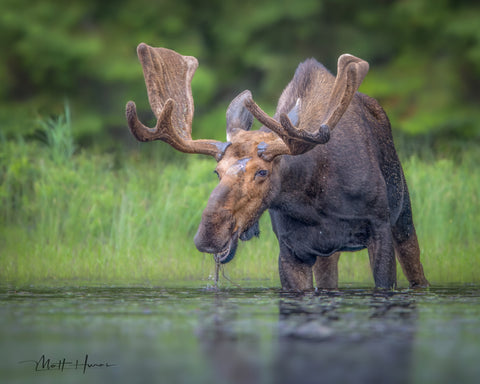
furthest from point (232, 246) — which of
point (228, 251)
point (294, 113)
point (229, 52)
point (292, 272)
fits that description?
point (229, 52)

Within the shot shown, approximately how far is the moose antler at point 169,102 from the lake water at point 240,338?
Answer: 108 cm

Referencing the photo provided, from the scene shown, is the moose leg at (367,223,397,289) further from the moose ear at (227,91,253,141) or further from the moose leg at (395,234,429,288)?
the moose ear at (227,91,253,141)

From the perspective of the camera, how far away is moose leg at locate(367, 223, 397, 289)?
649 cm

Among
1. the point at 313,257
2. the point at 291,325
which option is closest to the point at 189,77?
the point at 313,257

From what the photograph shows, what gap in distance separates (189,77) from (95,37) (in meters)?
10.4

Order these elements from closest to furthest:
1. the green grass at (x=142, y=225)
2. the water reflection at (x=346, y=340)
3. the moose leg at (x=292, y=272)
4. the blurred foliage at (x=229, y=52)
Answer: the water reflection at (x=346, y=340) → the moose leg at (x=292, y=272) → the green grass at (x=142, y=225) → the blurred foliage at (x=229, y=52)

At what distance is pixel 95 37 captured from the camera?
1708cm

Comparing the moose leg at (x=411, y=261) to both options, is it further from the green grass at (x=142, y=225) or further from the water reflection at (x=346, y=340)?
the water reflection at (x=346, y=340)

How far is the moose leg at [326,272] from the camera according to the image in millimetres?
7430

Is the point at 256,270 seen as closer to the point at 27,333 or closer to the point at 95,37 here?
the point at 27,333

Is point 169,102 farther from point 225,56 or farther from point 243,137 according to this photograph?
point 225,56

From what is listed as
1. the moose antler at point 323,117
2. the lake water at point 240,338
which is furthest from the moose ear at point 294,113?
the lake water at point 240,338

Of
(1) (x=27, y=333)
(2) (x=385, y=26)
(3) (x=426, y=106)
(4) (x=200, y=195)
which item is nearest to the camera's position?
(1) (x=27, y=333)

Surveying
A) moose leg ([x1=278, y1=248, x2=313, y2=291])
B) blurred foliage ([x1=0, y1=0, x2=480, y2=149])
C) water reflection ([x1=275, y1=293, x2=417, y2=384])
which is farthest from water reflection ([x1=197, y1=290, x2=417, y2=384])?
blurred foliage ([x1=0, y1=0, x2=480, y2=149])
